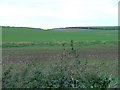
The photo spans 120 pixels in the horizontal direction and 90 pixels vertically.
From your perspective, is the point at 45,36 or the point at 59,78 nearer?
the point at 59,78

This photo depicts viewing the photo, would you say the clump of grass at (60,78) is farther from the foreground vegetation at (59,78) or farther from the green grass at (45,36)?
the green grass at (45,36)

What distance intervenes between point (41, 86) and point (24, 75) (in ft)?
2.52

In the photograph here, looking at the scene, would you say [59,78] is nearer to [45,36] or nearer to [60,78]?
[60,78]

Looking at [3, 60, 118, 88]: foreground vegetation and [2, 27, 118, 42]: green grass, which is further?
[2, 27, 118, 42]: green grass

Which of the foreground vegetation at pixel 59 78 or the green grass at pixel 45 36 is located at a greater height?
the green grass at pixel 45 36

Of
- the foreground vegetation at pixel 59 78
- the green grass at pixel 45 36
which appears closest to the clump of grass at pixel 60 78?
the foreground vegetation at pixel 59 78

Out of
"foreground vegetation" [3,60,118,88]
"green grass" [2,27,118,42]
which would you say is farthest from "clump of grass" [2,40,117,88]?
"green grass" [2,27,118,42]

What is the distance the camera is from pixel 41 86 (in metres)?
6.71

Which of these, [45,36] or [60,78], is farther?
[45,36]

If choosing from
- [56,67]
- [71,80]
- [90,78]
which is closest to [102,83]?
[90,78]

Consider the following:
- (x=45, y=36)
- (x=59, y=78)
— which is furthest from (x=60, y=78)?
(x=45, y=36)

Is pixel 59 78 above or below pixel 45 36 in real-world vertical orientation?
below

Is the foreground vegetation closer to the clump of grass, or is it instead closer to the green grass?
the clump of grass

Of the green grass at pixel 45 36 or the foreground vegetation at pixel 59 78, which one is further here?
the green grass at pixel 45 36
